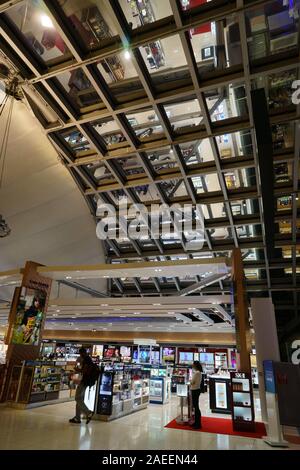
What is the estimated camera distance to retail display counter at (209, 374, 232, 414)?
32.1 ft

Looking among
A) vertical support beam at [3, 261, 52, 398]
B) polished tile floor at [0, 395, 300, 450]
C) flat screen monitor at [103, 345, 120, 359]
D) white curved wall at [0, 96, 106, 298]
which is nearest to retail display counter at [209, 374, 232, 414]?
polished tile floor at [0, 395, 300, 450]

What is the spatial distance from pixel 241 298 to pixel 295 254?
21.9ft

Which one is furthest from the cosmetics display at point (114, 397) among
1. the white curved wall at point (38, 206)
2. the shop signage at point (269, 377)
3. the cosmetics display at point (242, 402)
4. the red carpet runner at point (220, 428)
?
the white curved wall at point (38, 206)

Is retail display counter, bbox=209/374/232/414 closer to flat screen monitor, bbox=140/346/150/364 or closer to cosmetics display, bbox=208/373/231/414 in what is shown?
cosmetics display, bbox=208/373/231/414

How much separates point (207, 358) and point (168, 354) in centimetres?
262

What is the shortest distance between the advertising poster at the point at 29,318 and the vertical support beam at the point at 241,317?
5885 millimetres

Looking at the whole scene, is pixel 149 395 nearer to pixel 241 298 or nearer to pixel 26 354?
pixel 26 354

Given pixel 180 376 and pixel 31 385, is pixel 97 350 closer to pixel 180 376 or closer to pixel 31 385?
pixel 180 376


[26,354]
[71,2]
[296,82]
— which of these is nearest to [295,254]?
[296,82]

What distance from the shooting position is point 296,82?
7.61 m

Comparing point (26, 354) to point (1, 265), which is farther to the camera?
point (1, 265)

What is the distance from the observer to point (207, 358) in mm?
20562

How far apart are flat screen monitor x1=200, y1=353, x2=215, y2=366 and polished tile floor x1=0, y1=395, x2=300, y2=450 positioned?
44.8 ft

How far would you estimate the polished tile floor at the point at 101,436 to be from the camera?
5.04 meters
